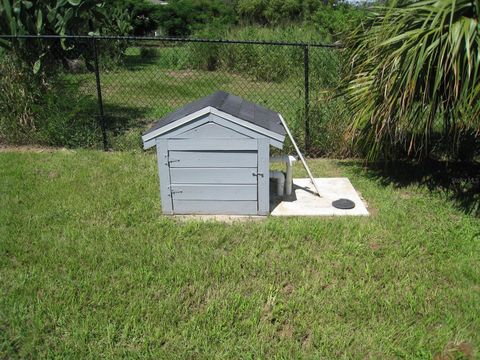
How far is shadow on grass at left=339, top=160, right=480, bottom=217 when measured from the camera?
4504 millimetres

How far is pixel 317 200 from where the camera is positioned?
15.0 ft

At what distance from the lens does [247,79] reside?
11797 millimetres

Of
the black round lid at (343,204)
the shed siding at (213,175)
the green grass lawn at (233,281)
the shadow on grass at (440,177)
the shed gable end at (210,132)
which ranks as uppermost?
the shed gable end at (210,132)

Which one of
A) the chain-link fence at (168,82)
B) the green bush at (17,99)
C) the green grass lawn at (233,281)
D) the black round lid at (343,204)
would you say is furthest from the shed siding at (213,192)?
the green bush at (17,99)

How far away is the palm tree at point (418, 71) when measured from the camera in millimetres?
3912

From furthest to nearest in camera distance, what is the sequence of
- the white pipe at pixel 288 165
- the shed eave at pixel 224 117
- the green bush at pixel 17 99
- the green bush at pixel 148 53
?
1. the green bush at pixel 148 53
2. the green bush at pixel 17 99
3. the white pipe at pixel 288 165
4. the shed eave at pixel 224 117

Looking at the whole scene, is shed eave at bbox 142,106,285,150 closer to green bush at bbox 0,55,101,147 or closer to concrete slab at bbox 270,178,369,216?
concrete slab at bbox 270,178,369,216

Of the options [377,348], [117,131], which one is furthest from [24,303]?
[117,131]

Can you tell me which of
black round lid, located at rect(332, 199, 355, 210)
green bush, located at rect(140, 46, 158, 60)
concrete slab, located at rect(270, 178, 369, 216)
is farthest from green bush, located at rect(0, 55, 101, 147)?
green bush, located at rect(140, 46, 158, 60)

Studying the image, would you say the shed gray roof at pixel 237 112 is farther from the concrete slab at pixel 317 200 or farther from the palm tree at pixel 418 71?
the palm tree at pixel 418 71

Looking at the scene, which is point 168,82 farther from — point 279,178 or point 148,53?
point 279,178

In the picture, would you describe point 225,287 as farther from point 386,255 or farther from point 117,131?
point 117,131

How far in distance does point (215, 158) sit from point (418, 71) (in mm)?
1734

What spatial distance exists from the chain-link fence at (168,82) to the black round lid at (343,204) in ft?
4.88
